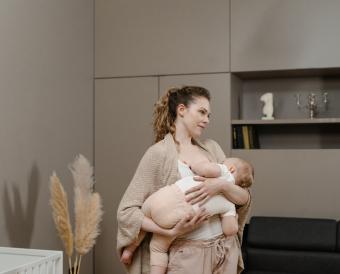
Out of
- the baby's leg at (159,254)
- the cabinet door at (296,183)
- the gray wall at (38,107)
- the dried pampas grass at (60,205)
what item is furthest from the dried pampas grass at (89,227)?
the cabinet door at (296,183)

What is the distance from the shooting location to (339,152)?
3400 millimetres

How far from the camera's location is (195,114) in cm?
202

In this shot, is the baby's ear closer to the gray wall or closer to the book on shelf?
the gray wall

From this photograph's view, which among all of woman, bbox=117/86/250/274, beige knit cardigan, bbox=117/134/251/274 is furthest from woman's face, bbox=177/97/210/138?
beige knit cardigan, bbox=117/134/251/274

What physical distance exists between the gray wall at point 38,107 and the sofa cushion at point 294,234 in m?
1.33

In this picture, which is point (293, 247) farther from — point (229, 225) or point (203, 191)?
point (203, 191)

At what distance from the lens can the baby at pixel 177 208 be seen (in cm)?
187

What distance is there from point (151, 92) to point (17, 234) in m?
1.48

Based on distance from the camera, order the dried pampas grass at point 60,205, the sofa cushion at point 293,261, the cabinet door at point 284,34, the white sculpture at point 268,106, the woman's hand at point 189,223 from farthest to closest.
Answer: the white sculpture at point 268,106
the cabinet door at point 284,34
the sofa cushion at point 293,261
the dried pampas grass at point 60,205
the woman's hand at point 189,223

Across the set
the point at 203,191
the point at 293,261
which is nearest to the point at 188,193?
the point at 203,191

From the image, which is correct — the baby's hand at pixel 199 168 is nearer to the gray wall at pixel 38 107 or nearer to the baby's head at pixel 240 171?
the baby's head at pixel 240 171

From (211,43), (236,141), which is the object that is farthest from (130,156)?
(211,43)

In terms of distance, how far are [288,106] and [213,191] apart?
7.26 ft

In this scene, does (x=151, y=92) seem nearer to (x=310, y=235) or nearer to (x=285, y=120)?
(x=285, y=120)
